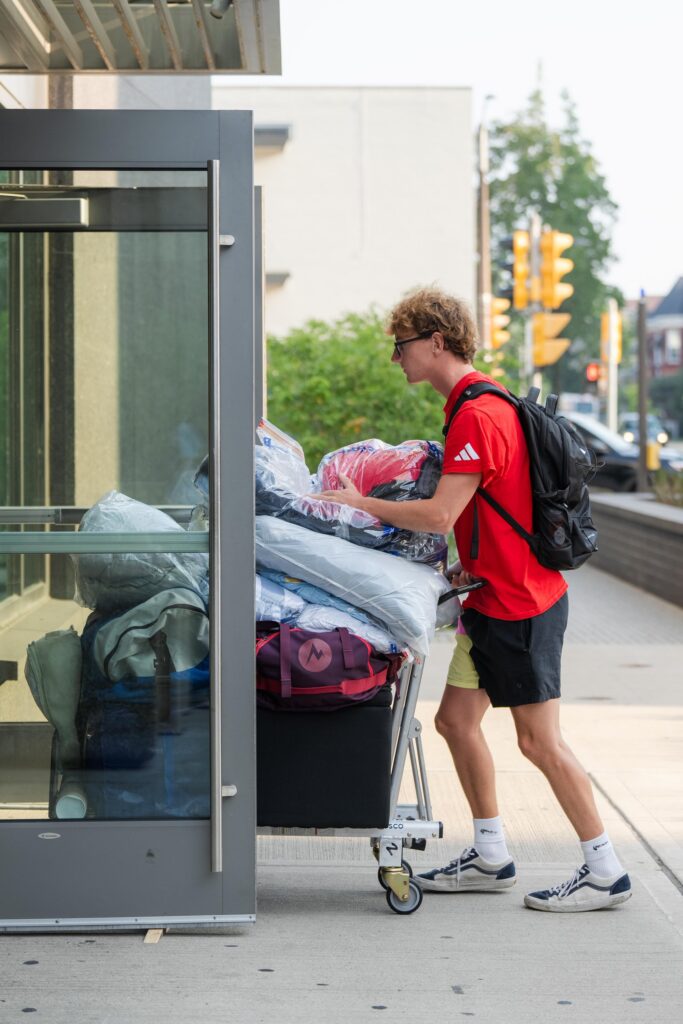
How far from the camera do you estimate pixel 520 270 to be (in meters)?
18.8

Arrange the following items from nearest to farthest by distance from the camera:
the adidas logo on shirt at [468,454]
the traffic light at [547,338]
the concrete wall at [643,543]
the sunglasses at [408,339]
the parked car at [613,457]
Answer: the adidas logo on shirt at [468,454], the sunglasses at [408,339], the concrete wall at [643,543], the traffic light at [547,338], the parked car at [613,457]

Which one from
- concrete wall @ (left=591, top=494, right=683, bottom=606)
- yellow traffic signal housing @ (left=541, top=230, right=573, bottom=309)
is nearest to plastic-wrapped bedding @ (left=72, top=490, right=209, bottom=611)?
concrete wall @ (left=591, top=494, right=683, bottom=606)

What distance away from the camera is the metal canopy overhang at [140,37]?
443 cm

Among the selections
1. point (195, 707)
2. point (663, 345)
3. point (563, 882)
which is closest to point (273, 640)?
point (195, 707)

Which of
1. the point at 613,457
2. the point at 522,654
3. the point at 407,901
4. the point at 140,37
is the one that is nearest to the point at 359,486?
the point at 522,654

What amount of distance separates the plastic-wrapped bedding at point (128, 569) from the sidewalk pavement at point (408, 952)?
1004 millimetres

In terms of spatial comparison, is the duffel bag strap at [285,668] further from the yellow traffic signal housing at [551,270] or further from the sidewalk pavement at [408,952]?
the yellow traffic signal housing at [551,270]

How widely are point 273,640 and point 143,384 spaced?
144 cm

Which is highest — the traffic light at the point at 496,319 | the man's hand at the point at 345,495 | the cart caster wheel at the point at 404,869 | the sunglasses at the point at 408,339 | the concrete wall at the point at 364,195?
the concrete wall at the point at 364,195

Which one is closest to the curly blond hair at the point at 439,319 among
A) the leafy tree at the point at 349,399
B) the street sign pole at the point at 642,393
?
the leafy tree at the point at 349,399

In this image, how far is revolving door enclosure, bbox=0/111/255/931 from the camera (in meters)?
3.99

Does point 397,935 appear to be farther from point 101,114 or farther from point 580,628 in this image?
point 580,628

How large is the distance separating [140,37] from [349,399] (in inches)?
263

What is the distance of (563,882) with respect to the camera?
4633mm
